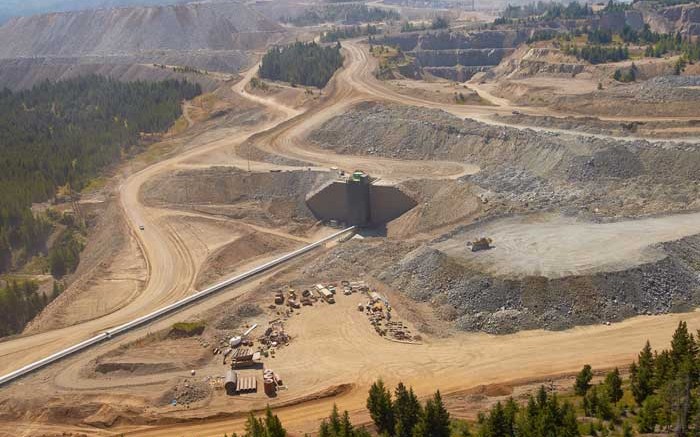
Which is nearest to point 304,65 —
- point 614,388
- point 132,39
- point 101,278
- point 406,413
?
point 101,278

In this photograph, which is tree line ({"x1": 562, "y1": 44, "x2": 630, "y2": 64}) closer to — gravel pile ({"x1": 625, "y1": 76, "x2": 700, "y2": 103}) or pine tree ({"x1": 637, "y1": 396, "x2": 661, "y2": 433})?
gravel pile ({"x1": 625, "y1": 76, "x2": 700, "y2": 103})

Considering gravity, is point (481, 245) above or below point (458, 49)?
below

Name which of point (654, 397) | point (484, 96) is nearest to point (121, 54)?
point (484, 96)

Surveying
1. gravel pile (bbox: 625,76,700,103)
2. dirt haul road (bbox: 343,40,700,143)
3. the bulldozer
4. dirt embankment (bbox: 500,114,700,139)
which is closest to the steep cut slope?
dirt haul road (bbox: 343,40,700,143)

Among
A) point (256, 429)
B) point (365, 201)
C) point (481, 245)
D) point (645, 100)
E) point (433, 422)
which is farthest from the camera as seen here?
point (645, 100)

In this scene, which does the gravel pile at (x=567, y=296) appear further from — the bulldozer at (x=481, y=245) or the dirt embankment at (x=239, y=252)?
the dirt embankment at (x=239, y=252)

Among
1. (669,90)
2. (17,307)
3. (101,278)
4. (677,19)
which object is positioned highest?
(677,19)

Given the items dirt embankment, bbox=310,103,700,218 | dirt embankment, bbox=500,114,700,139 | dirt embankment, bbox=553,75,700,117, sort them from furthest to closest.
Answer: dirt embankment, bbox=553,75,700,117, dirt embankment, bbox=500,114,700,139, dirt embankment, bbox=310,103,700,218

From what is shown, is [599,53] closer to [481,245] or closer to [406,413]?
[481,245]
